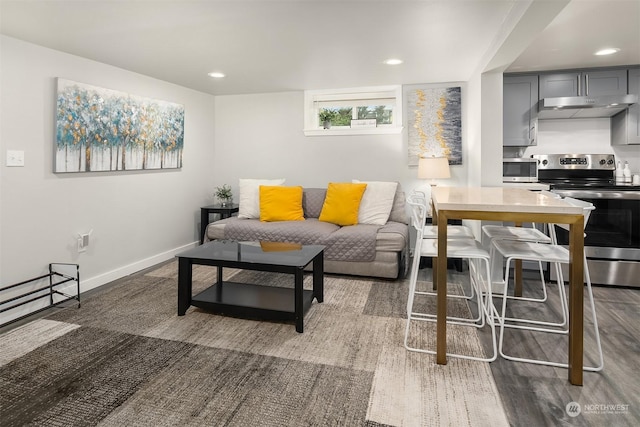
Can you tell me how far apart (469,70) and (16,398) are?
4347 mm

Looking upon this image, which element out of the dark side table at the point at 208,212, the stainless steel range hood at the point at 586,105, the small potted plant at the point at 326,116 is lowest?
the dark side table at the point at 208,212

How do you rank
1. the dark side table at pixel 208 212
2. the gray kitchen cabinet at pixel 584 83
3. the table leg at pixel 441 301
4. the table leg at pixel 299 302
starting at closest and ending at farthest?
1. the table leg at pixel 441 301
2. the table leg at pixel 299 302
3. the gray kitchen cabinet at pixel 584 83
4. the dark side table at pixel 208 212

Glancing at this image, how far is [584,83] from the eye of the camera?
385cm

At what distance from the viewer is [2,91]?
273 cm

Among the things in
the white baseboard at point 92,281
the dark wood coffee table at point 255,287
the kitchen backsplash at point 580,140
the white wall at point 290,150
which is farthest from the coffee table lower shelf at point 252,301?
the kitchen backsplash at point 580,140

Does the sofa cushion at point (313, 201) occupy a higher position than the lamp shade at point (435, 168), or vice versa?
the lamp shade at point (435, 168)

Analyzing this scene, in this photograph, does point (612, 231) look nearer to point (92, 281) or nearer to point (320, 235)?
point (320, 235)

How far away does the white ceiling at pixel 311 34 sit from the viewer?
2.35 m

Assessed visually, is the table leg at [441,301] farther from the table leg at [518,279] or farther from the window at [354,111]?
the window at [354,111]

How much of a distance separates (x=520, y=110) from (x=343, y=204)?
7.05ft

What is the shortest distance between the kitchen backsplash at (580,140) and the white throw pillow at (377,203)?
5.25 feet

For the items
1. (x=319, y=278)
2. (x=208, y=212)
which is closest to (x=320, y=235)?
(x=319, y=278)

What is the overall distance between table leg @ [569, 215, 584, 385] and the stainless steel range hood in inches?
96.1

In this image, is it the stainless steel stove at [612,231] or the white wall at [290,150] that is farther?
the white wall at [290,150]
